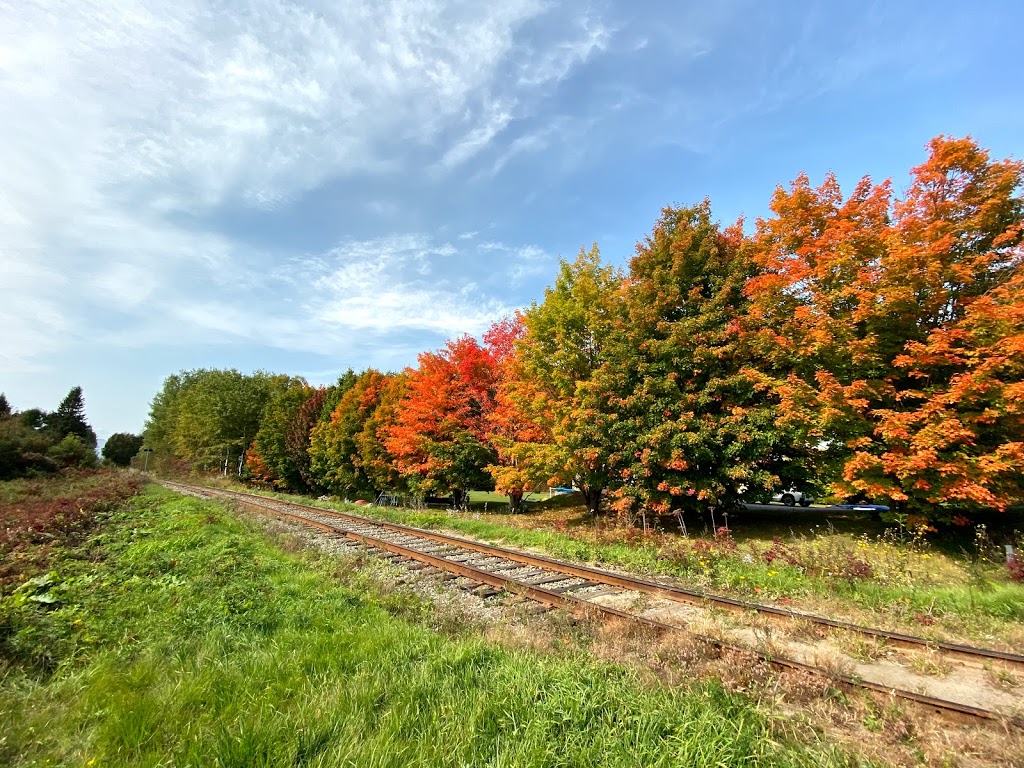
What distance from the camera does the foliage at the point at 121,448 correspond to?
3735 inches

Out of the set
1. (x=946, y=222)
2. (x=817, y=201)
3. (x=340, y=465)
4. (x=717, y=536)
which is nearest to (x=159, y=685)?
(x=717, y=536)

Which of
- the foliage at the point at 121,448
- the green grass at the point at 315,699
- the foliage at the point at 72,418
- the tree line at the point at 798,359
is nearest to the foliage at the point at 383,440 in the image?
the tree line at the point at 798,359

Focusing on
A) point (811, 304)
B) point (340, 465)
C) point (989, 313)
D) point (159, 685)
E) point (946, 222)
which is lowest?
point (159, 685)

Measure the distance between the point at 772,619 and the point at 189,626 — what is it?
7.95m

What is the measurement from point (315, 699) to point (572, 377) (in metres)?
15.6

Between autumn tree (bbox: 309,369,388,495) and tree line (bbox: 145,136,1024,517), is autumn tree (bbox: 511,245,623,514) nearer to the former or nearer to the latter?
tree line (bbox: 145,136,1024,517)

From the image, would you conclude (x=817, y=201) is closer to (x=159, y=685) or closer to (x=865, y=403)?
(x=865, y=403)

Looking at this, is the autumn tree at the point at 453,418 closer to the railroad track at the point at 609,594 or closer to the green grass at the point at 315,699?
the railroad track at the point at 609,594

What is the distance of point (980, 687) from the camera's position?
4.89 m

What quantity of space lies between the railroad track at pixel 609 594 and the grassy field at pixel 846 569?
0.87 metres

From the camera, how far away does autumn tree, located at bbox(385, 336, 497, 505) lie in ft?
77.2

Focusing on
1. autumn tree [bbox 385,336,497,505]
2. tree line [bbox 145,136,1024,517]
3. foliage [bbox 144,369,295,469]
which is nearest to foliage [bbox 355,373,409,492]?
autumn tree [bbox 385,336,497,505]

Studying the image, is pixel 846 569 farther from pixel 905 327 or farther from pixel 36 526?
A: pixel 36 526

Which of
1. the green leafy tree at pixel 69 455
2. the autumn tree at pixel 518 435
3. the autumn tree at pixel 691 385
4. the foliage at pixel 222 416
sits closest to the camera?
the autumn tree at pixel 691 385
